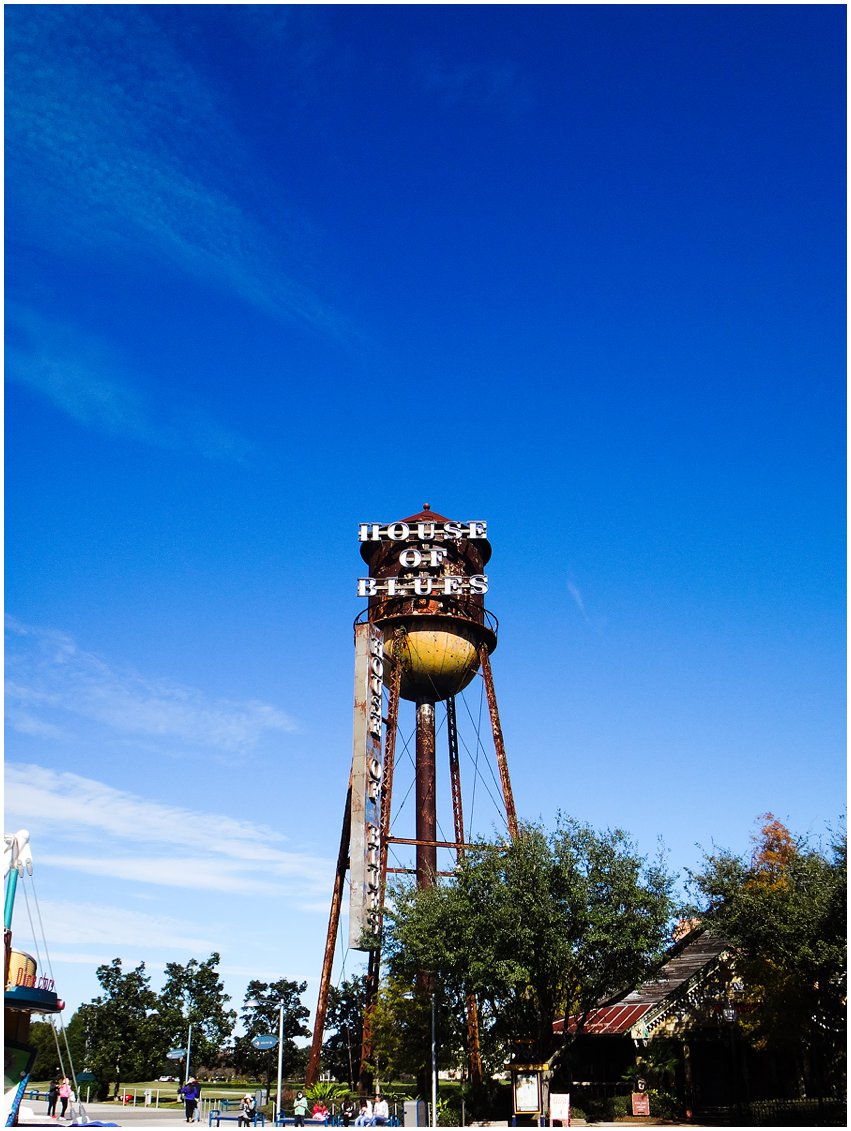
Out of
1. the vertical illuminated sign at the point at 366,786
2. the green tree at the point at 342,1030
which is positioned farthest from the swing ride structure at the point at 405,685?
the green tree at the point at 342,1030

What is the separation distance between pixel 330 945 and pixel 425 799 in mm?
9222

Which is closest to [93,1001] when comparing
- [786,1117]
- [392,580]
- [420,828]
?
[420,828]

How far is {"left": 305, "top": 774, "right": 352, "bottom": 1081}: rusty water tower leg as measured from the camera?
176 ft

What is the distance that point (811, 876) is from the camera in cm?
4125

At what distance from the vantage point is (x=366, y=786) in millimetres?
53438

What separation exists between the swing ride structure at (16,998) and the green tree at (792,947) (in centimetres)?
2589

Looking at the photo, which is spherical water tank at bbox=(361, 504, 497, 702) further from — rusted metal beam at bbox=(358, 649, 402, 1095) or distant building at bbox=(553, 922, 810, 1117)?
distant building at bbox=(553, 922, 810, 1117)

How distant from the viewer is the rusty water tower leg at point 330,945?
5366 centimetres

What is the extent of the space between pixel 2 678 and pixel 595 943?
28741mm

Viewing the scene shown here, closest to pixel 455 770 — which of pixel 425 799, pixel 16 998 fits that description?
pixel 425 799

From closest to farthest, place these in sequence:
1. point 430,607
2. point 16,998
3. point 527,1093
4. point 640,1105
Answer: point 16,998 < point 640,1105 < point 527,1093 < point 430,607

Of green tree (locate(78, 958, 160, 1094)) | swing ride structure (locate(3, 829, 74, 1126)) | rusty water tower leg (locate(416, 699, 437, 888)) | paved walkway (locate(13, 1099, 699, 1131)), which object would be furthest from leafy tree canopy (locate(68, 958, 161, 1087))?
swing ride structure (locate(3, 829, 74, 1126))

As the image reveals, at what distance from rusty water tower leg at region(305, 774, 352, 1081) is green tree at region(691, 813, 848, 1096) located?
20381 millimetres

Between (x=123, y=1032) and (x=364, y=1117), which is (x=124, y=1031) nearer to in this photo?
(x=123, y=1032)
